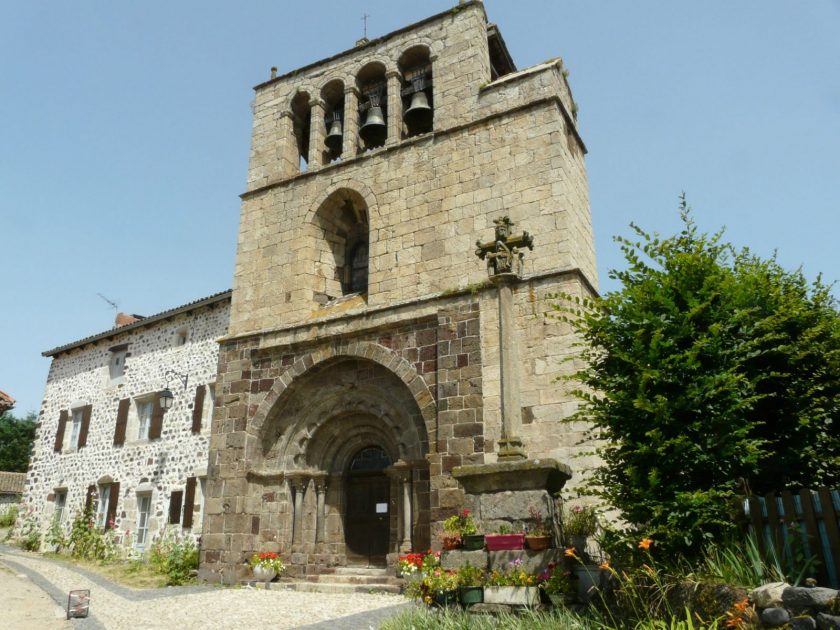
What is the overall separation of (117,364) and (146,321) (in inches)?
76.1

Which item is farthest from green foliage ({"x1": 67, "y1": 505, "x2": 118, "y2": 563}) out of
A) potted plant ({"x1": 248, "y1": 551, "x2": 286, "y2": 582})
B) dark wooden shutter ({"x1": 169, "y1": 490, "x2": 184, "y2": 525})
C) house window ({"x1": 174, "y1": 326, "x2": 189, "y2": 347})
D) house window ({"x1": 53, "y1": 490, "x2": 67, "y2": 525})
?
potted plant ({"x1": 248, "y1": 551, "x2": 286, "y2": 582})

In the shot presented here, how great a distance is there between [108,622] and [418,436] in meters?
4.49

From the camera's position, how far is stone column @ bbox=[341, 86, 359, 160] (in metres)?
12.1

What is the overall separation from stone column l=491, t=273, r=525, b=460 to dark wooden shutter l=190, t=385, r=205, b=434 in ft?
32.0

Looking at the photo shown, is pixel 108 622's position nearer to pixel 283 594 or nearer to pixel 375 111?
pixel 283 594

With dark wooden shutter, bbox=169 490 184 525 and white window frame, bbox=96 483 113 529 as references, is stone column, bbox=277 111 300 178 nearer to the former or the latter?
dark wooden shutter, bbox=169 490 184 525

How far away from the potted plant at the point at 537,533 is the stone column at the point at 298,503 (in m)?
5.24

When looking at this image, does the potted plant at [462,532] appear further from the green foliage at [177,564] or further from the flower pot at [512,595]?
the green foliage at [177,564]

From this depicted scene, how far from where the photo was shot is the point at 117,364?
17.5 m

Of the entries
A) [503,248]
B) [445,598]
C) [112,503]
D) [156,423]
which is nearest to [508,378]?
[503,248]

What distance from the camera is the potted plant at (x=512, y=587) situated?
5.43 metres

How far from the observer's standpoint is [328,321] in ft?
35.1

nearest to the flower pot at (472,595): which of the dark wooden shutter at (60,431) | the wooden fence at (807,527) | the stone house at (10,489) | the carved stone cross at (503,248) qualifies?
the wooden fence at (807,527)

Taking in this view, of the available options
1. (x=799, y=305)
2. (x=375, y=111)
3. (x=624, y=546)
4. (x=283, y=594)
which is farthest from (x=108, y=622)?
(x=375, y=111)
